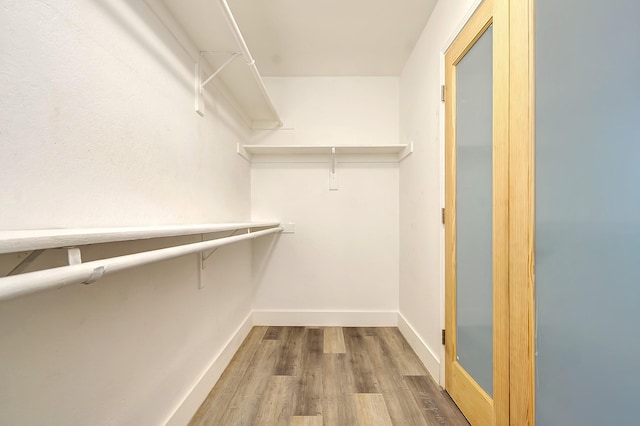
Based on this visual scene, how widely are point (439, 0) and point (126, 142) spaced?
6.25ft

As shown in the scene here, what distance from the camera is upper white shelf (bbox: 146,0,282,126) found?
109 centimetres

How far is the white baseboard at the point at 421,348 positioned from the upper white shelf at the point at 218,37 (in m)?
2.03

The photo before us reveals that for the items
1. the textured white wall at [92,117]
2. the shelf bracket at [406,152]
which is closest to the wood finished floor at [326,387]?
the textured white wall at [92,117]

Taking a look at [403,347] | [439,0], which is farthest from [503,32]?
[403,347]

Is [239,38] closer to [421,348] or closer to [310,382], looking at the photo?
[310,382]

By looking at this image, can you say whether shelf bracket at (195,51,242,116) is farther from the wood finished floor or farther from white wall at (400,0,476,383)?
the wood finished floor

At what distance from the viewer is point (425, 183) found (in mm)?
1823

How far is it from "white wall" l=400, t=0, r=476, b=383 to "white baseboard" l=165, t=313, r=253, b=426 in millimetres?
1343

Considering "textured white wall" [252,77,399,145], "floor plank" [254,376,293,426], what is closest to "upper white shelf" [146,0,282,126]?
"textured white wall" [252,77,399,145]

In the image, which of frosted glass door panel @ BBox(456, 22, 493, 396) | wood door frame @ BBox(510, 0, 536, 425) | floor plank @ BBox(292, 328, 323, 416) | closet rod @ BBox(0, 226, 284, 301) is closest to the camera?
closet rod @ BBox(0, 226, 284, 301)

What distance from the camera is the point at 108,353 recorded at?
0.82 metres

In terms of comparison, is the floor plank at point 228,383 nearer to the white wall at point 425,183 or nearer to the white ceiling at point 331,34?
the white wall at point 425,183

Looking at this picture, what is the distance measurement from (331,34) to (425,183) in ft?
4.24

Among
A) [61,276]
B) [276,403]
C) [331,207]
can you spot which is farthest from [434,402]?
[61,276]
